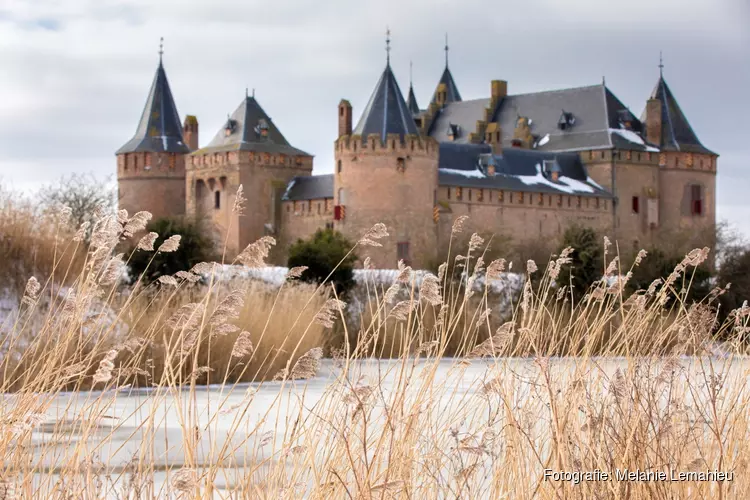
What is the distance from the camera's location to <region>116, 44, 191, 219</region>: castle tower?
5050cm

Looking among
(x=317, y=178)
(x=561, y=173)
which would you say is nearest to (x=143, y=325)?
(x=317, y=178)

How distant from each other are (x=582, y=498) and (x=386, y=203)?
38350mm

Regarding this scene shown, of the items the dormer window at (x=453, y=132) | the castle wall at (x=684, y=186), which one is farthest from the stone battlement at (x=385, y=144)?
the castle wall at (x=684, y=186)

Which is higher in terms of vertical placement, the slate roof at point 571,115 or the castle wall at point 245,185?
the slate roof at point 571,115

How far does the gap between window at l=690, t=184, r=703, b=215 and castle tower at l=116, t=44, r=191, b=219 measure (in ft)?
75.0

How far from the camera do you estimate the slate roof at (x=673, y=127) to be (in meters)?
52.2

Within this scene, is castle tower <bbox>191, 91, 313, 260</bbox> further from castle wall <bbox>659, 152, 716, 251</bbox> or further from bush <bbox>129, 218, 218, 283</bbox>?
bush <bbox>129, 218, 218, 283</bbox>

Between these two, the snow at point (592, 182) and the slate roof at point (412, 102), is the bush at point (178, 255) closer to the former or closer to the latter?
the snow at point (592, 182)

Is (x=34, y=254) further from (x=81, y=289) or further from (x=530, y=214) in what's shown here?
(x=530, y=214)

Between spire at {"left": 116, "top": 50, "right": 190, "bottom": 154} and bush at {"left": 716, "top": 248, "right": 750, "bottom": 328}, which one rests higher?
spire at {"left": 116, "top": 50, "right": 190, "bottom": 154}

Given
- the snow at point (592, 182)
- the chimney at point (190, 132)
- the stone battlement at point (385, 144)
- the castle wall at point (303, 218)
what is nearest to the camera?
the stone battlement at point (385, 144)

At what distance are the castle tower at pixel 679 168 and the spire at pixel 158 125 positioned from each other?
21155 mm

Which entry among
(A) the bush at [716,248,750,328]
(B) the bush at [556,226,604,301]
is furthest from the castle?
(B) the bush at [556,226,604,301]

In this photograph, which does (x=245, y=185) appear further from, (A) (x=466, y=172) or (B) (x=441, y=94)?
(B) (x=441, y=94)
